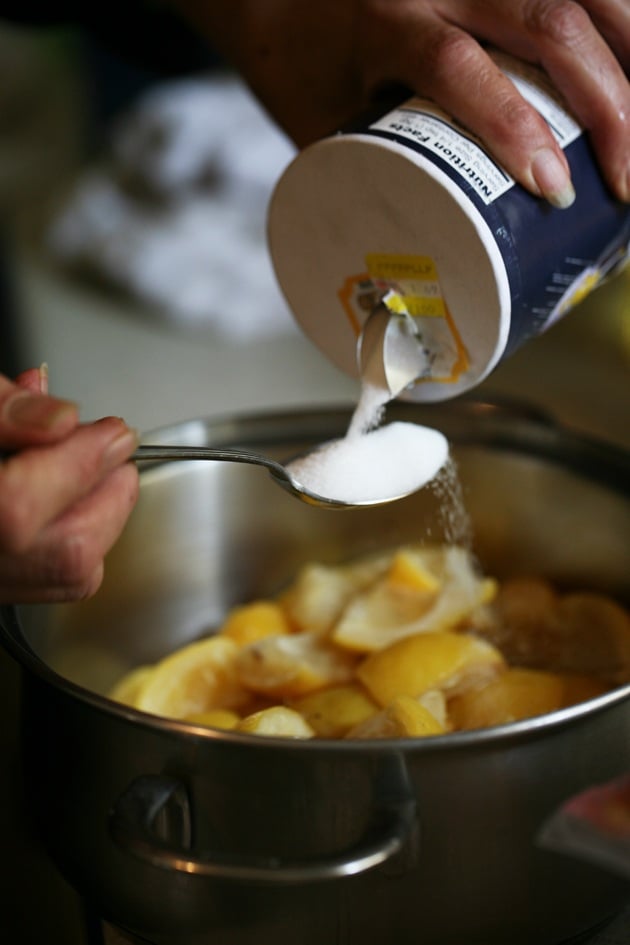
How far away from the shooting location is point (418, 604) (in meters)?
0.75

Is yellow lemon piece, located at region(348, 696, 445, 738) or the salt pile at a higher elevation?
the salt pile

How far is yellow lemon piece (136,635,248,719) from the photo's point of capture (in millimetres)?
685

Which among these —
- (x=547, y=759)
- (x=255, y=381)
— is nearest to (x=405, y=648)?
(x=547, y=759)

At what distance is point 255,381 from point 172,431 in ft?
1.51

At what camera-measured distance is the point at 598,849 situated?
0.40 metres

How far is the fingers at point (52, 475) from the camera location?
1.32ft

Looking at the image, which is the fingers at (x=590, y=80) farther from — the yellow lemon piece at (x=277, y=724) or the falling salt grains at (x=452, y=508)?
the yellow lemon piece at (x=277, y=724)

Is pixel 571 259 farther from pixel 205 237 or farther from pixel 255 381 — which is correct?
pixel 205 237

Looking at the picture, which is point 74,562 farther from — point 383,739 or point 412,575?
point 412,575

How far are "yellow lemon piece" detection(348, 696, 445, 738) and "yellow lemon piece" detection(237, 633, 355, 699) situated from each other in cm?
11

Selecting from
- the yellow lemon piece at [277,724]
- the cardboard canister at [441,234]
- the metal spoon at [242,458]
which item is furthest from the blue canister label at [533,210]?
the yellow lemon piece at [277,724]

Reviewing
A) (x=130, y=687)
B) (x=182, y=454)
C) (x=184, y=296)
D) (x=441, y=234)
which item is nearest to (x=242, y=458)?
(x=182, y=454)

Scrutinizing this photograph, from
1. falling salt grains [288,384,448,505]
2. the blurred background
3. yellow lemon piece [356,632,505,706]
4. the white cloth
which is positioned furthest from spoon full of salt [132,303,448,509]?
the white cloth

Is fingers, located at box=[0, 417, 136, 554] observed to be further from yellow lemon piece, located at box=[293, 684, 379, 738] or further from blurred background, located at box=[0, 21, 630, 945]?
blurred background, located at box=[0, 21, 630, 945]
